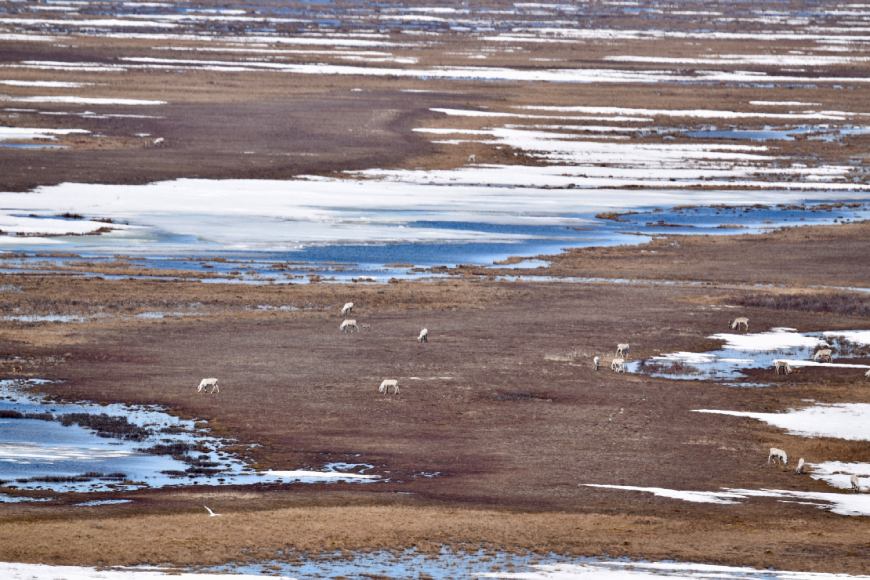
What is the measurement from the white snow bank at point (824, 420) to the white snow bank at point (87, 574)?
11.6 m

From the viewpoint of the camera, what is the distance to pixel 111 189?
50.0 metres

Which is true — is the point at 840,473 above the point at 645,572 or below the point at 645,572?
below

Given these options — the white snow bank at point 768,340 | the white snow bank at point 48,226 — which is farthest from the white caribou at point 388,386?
the white snow bank at point 48,226

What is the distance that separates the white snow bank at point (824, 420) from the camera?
84.7ft

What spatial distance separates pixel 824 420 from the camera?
87.6 feet

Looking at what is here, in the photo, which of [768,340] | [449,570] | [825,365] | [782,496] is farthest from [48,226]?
[449,570]

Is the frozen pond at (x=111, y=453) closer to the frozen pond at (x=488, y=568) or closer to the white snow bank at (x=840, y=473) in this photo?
the frozen pond at (x=488, y=568)

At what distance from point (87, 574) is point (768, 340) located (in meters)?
19.8

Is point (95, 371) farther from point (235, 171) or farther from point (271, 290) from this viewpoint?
point (235, 171)

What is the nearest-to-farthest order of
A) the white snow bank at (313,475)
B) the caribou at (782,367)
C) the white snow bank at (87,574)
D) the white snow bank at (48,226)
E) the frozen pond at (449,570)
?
the white snow bank at (87,574) → the frozen pond at (449,570) → the white snow bank at (313,475) → the caribou at (782,367) → the white snow bank at (48,226)

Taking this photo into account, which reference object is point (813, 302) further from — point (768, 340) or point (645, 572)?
point (645, 572)

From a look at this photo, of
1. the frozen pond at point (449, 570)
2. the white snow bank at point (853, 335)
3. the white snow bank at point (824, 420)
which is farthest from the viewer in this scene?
the white snow bank at point (853, 335)

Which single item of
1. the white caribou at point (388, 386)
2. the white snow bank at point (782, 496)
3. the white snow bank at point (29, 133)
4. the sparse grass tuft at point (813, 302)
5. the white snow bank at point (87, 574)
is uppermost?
the white snow bank at point (87, 574)

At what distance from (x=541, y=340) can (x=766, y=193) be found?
25.0 metres
